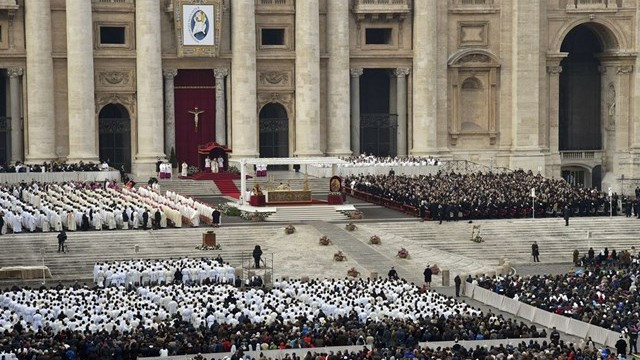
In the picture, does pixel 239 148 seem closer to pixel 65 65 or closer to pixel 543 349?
pixel 65 65

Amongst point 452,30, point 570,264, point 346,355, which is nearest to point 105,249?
point 570,264

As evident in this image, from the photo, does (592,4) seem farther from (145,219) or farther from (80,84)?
(145,219)

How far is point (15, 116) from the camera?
97.9 meters

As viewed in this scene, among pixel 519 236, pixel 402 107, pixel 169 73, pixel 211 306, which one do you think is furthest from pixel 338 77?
pixel 211 306

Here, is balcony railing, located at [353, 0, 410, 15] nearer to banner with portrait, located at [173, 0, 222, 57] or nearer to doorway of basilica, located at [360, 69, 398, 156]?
doorway of basilica, located at [360, 69, 398, 156]

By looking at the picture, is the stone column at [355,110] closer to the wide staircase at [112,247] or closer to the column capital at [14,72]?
the column capital at [14,72]

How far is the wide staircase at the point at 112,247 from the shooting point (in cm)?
7031

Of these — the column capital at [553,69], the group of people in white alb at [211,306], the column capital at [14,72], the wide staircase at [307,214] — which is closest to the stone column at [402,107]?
the column capital at [553,69]

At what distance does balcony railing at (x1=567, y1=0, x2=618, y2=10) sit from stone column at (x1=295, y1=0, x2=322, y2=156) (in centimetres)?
1856

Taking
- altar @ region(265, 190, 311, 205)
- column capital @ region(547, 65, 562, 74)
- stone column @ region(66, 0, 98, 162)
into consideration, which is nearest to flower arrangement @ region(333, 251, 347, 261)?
altar @ region(265, 190, 311, 205)

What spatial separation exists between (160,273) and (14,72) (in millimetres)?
36047

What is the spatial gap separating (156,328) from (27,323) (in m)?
5.09

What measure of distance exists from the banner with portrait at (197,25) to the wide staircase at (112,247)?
2424cm

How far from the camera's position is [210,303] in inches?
2219
